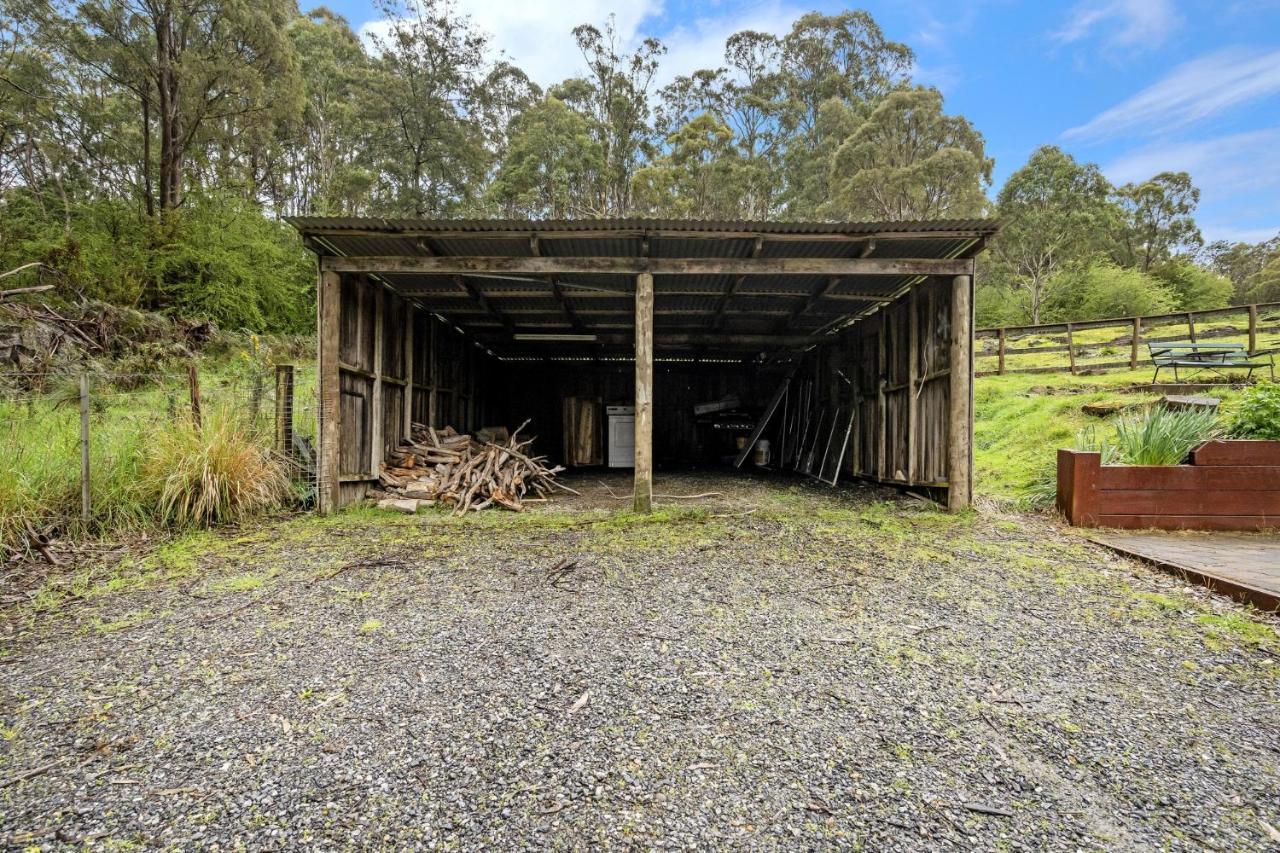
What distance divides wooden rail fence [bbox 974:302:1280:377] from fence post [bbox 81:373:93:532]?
1236 cm

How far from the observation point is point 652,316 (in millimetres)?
7047

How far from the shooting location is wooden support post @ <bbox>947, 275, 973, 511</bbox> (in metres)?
5.83

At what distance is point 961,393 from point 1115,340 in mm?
12119

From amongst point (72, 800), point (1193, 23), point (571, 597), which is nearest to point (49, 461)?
point (72, 800)

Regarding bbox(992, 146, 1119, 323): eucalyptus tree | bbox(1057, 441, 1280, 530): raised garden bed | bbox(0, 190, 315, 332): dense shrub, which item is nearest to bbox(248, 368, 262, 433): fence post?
bbox(0, 190, 315, 332): dense shrub

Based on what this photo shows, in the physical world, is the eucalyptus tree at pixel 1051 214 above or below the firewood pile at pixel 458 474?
above

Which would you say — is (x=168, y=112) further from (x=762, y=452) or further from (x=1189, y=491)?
(x=1189, y=491)

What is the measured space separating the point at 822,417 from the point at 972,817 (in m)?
9.60

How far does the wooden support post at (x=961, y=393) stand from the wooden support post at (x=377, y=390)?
680 centimetres

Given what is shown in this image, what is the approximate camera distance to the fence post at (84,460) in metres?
4.29

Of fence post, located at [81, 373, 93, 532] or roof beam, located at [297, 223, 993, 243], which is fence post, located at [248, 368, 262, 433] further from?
roof beam, located at [297, 223, 993, 243]

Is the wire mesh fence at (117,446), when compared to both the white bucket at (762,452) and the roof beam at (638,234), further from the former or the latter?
the white bucket at (762,452)

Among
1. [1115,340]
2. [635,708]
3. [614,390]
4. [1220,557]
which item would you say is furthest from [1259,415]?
[1115,340]

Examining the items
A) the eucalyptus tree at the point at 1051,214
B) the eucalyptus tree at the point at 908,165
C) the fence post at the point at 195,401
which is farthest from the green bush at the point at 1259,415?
the eucalyptus tree at the point at 1051,214
